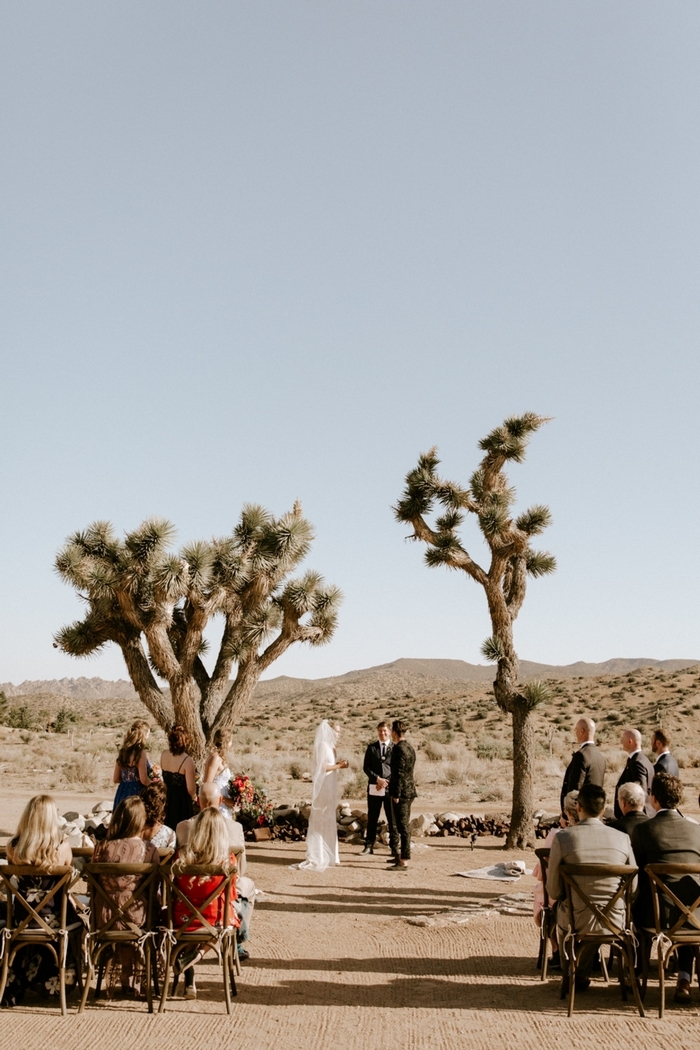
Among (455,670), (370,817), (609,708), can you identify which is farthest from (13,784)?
(455,670)

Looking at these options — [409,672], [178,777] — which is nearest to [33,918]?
[178,777]

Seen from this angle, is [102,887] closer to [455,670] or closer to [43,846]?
[43,846]

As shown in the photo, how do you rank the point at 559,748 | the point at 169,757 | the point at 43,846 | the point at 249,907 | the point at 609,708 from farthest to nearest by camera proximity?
the point at 609,708 < the point at 559,748 < the point at 169,757 < the point at 249,907 < the point at 43,846

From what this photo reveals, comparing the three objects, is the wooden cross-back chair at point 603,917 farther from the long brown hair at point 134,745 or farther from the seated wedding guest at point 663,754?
the long brown hair at point 134,745

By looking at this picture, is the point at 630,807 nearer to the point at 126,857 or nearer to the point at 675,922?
the point at 675,922

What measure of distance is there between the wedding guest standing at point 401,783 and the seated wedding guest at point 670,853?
5.52 m

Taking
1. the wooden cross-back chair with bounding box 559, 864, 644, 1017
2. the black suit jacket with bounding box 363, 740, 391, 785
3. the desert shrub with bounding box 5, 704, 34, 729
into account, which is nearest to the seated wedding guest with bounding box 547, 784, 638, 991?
the wooden cross-back chair with bounding box 559, 864, 644, 1017

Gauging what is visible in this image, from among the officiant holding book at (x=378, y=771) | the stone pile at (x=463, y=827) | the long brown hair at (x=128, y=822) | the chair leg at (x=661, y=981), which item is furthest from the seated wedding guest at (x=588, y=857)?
the stone pile at (x=463, y=827)

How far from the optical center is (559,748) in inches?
1289

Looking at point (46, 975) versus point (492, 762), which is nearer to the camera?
point (46, 975)

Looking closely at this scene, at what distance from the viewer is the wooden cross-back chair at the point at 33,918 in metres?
5.50

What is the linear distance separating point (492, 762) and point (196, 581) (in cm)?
1679

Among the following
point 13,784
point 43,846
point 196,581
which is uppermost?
point 196,581

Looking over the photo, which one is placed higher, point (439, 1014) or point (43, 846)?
point (43, 846)
